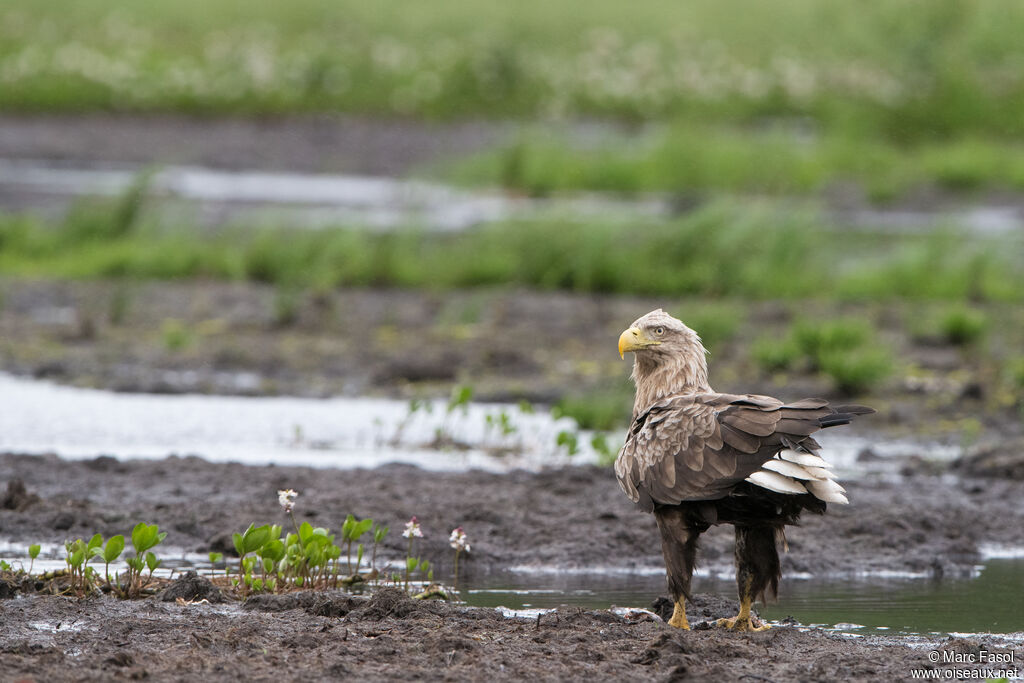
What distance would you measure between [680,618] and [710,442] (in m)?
0.78

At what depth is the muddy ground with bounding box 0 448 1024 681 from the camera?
5.51 m

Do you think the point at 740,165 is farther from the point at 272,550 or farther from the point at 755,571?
the point at 272,550

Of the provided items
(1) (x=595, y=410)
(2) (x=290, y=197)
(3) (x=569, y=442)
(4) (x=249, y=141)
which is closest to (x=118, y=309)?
(1) (x=595, y=410)

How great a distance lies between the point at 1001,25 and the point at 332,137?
41.8 ft

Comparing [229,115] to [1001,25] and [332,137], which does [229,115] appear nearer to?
[332,137]

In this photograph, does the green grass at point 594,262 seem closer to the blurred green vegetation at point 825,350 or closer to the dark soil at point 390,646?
the blurred green vegetation at point 825,350

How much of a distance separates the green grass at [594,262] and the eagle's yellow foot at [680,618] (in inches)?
362

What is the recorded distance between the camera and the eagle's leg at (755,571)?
641 centimetres

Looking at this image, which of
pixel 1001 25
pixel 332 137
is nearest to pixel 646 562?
pixel 332 137

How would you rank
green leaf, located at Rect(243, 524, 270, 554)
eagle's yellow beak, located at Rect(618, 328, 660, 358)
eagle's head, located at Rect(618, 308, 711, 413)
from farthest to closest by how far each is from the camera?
eagle's head, located at Rect(618, 308, 711, 413) < eagle's yellow beak, located at Rect(618, 328, 660, 358) < green leaf, located at Rect(243, 524, 270, 554)

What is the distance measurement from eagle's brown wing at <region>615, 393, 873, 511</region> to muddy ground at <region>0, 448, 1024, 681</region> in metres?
0.56

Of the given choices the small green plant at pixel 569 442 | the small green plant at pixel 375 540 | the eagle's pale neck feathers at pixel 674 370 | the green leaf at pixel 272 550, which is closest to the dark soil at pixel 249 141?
the small green plant at pixel 569 442

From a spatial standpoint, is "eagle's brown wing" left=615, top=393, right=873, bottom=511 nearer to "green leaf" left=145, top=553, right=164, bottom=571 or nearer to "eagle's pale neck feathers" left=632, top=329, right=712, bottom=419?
"eagle's pale neck feathers" left=632, top=329, right=712, bottom=419

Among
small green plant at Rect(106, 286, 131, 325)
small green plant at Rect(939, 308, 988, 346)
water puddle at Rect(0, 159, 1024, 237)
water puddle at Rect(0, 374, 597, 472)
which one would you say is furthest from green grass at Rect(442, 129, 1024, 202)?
water puddle at Rect(0, 374, 597, 472)
